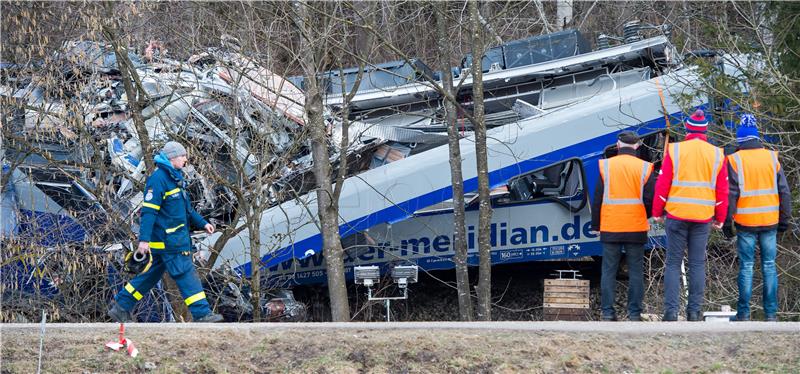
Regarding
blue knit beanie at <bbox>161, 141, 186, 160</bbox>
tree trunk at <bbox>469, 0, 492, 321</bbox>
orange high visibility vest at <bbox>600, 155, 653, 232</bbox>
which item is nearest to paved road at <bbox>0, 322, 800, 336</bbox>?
orange high visibility vest at <bbox>600, 155, 653, 232</bbox>

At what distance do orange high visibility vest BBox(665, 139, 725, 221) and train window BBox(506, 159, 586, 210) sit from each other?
6.20m

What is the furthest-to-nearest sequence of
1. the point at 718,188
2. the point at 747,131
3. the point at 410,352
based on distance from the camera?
the point at 747,131 → the point at 718,188 → the point at 410,352

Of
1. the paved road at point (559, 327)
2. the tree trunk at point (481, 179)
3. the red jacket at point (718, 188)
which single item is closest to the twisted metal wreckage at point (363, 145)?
the tree trunk at point (481, 179)

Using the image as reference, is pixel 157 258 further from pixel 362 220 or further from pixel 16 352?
pixel 362 220

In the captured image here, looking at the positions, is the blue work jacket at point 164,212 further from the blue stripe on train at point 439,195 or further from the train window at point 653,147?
the train window at point 653,147

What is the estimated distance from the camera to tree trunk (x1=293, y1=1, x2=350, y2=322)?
14211mm

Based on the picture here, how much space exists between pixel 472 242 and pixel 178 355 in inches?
376

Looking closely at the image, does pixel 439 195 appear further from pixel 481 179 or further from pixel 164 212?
pixel 164 212

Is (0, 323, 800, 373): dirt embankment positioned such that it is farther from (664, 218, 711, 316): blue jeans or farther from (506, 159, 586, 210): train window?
(506, 159, 586, 210): train window

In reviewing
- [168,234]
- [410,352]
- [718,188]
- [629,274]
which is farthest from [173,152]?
[718,188]

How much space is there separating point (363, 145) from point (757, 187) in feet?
26.5

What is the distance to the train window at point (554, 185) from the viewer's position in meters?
15.1

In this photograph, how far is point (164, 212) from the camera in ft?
28.3

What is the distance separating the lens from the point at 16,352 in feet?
22.9
